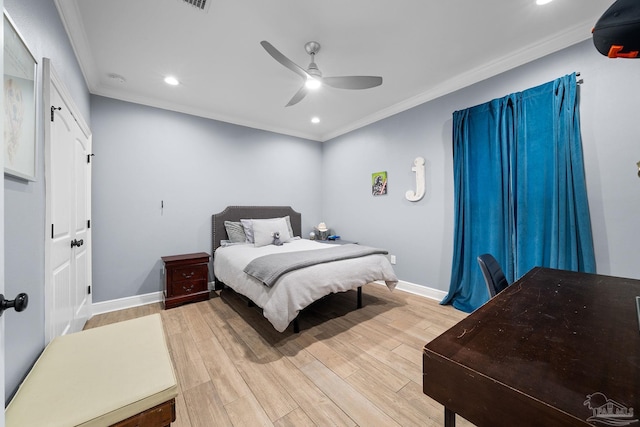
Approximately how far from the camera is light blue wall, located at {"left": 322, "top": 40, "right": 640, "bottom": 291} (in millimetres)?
1936

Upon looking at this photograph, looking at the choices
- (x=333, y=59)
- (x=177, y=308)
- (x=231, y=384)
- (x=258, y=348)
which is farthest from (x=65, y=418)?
(x=333, y=59)

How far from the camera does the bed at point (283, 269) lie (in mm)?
2115

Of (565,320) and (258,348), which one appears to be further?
(258,348)

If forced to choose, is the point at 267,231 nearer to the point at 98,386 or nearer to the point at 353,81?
the point at 353,81

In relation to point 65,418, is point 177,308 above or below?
below

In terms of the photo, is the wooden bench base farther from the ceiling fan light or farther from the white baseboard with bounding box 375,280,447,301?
the white baseboard with bounding box 375,280,447,301

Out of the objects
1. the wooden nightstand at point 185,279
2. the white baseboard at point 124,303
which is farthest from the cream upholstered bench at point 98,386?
the white baseboard at point 124,303

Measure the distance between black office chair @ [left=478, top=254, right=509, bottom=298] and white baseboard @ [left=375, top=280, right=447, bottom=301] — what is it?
1.61m

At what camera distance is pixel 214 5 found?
72.0 inches

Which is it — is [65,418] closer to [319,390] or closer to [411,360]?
[319,390]

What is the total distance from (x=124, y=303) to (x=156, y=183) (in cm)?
156

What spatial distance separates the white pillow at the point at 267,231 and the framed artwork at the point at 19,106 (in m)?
2.35

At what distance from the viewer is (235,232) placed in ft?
12.2

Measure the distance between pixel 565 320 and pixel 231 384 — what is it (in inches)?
75.5
